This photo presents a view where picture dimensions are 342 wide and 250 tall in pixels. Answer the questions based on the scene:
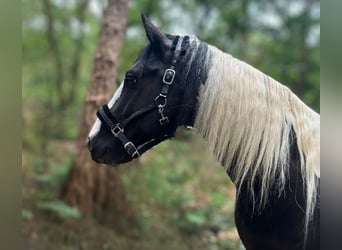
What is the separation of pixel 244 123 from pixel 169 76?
12.5 inches

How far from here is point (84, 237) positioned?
3518 mm

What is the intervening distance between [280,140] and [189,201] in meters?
3.34

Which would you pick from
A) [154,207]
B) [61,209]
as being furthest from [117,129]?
[154,207]

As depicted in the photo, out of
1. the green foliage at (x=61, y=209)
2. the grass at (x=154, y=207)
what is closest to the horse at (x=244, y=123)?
the grass at (x=154, y=207)

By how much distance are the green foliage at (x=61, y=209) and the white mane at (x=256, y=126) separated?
84.1 inches

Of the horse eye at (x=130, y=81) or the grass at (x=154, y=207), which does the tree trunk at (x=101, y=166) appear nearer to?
the grass at (x=154, y=207)

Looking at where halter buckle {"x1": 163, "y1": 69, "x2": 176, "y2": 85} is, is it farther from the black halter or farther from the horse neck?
the horse neck

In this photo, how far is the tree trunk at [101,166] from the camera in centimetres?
331

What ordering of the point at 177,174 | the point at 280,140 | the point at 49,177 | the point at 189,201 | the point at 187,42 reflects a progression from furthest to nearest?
the point at 177,174
the point at 189,201
the point at 49,177
the point at 187,42
the point at 280,140

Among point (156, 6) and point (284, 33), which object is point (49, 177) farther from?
point (284, 33)

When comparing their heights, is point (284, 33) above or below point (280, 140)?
above

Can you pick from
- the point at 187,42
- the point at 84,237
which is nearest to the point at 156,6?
the point at 84,237

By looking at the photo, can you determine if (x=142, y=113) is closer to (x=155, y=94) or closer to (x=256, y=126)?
(x=155, y=94)

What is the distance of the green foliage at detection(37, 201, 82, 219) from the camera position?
10.9 ft
